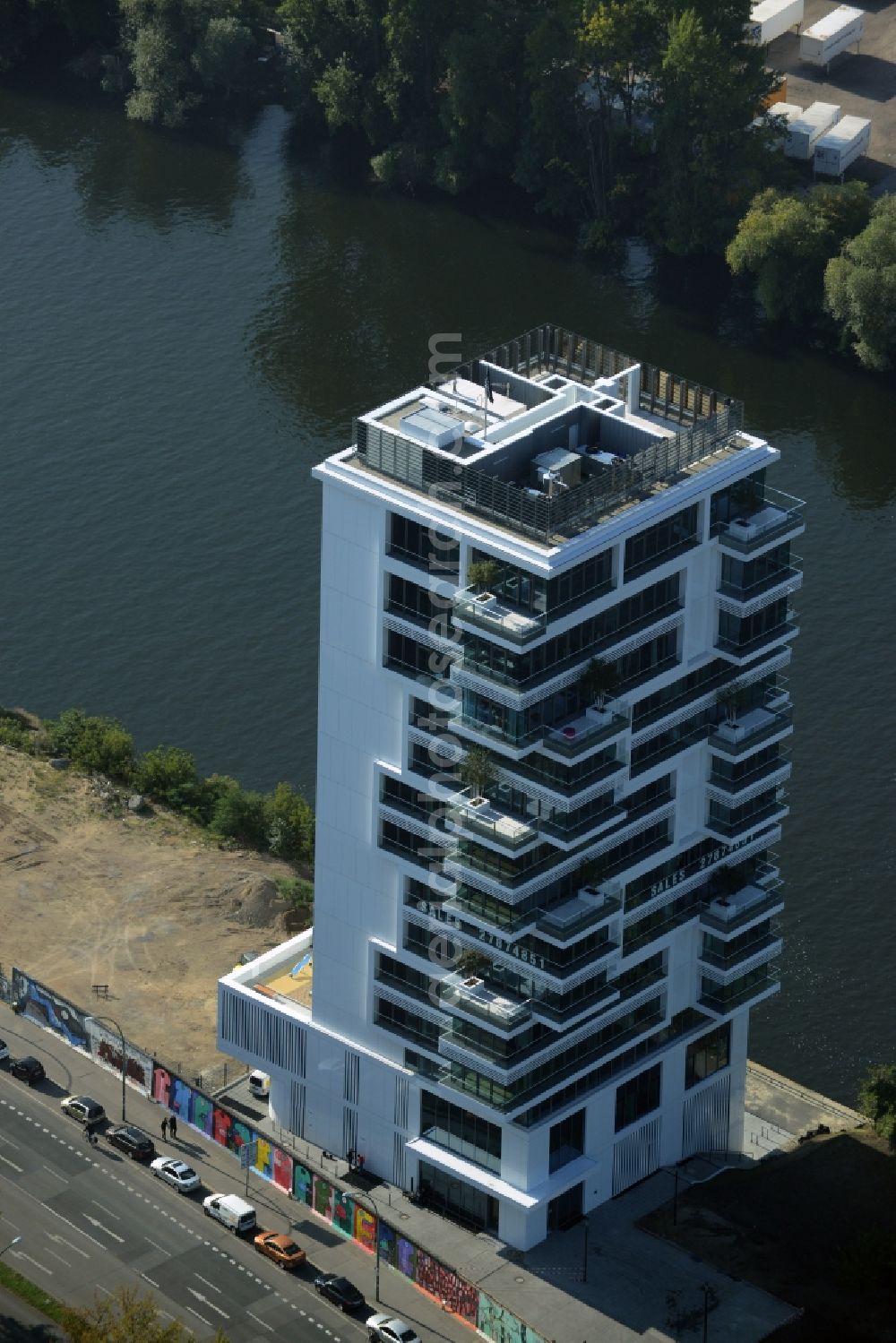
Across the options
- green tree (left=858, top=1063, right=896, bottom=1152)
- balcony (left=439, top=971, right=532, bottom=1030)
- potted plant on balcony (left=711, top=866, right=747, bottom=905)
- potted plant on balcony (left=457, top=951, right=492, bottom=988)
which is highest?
potted plant on balcony (left=711, top=866, right=747, bottom=905)

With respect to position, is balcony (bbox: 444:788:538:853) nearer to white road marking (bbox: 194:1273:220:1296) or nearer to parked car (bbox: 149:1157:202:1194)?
white road marking (bbox: 194:1273:220:1296)

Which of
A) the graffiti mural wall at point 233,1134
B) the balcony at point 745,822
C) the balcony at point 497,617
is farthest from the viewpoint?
the graffiti mural wall at point 233,1134

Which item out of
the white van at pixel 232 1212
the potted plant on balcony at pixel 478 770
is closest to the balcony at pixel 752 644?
the potted plant on balcony at pixel 478 770

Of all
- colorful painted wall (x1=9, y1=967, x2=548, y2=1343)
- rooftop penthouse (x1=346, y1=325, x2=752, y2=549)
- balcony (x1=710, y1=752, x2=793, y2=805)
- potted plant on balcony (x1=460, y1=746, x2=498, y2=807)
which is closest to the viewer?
rooftop penthouse (x1=346, y1=325, x2=752, y2=549)

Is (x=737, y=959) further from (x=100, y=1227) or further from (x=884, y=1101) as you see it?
(x=100, y=1227)

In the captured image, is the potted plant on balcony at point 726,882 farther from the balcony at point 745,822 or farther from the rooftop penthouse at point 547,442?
the rooftop penthouse at point 547,442

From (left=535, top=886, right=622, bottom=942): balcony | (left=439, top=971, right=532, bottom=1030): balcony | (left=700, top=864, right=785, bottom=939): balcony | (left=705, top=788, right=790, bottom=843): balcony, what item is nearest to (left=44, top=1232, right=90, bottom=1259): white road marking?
(left=439, top=971, right=532, bottom=1030): balcony
